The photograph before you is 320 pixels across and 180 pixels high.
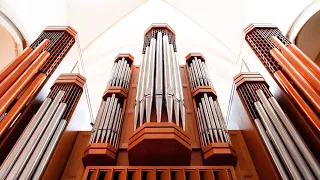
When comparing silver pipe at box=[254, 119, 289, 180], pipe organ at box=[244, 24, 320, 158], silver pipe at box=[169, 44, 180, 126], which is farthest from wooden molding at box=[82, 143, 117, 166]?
pipe organ at box=[244, 24, 320, 158]

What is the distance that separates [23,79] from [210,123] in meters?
2.18

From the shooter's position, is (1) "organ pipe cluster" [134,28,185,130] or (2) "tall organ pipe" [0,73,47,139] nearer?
(2) "tall organ pipe" [0,73,47,139]

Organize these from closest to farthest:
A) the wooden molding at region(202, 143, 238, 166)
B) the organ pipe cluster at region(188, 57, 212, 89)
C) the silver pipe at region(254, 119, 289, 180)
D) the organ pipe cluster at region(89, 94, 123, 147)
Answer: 1. the silver pipe at region(254, 119, 289, 180)
2. the wooden molding at region(202, 143, 238, 166)
3. the organ pipe cluster at region(89, 94, 123, 147)
4. the organ pipe cluster at region(188, 57, 212, 89)

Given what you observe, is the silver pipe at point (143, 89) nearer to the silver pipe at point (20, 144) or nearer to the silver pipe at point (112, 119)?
the silver pipe at point (112, 119)

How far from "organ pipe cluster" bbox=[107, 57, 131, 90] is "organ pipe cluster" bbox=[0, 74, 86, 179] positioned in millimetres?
565

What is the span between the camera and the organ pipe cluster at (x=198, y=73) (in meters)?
4.21

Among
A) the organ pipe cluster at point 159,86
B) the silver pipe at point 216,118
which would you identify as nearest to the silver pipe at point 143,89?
the organ pipe cluster at point 159,86

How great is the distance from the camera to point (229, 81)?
8.09 m

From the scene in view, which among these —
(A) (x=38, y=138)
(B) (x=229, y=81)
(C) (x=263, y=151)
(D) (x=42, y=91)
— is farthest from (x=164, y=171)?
(B) (x=229, y=81)

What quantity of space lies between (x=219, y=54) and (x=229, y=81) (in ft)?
2.61

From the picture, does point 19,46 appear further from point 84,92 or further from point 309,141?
point 309,141

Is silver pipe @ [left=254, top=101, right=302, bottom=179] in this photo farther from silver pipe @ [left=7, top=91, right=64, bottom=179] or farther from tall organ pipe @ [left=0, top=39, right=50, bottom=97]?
tall organ pipe @ [left=0, top=39, right=50, bottom=97]

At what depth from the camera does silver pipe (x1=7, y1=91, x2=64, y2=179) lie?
2.47 m

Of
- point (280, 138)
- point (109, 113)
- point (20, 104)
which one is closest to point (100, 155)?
point (109, 113)
